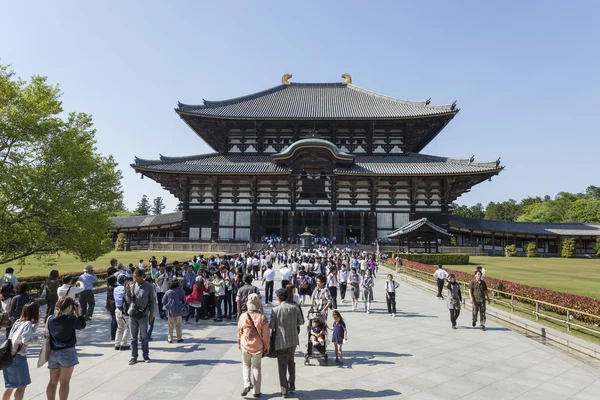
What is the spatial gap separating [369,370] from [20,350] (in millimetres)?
5907

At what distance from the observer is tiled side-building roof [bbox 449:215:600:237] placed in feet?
143

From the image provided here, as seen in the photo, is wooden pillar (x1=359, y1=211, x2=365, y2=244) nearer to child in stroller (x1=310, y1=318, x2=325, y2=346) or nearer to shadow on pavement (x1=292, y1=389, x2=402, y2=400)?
child in stroller (x1=310, y1=318, x2=325, y2=346)

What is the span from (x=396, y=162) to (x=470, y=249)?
40.7 feet

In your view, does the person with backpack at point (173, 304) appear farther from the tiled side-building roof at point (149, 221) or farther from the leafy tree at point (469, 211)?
the leafy tree at point (469, 211)

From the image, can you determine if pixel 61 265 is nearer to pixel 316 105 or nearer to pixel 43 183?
pixel 43 183

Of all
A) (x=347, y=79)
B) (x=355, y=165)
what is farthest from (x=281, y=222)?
(x=347, y=79)

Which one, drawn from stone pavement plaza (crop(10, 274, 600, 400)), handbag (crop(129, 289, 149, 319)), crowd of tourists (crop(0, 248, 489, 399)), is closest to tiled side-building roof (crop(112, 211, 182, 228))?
crowd of tourists (crop(0, 248, 489, 399))

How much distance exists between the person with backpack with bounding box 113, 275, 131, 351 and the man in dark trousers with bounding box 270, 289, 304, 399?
4103 millimetres

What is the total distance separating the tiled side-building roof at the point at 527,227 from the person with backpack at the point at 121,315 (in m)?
40.6

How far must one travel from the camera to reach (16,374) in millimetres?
4801

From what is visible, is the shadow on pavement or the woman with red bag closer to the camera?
the shadow on pavement

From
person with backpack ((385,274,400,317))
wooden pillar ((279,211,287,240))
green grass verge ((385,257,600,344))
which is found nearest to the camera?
green grass verge ((385,257,600,344))

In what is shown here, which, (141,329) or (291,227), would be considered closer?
(141,329)

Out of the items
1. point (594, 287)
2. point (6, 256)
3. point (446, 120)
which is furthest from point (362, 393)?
point (446, 120)
